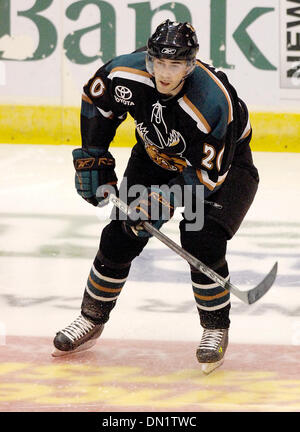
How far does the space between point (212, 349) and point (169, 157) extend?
0.55m

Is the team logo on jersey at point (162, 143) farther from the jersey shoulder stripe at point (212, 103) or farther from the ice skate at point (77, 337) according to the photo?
the ice skate at point (77, 337)

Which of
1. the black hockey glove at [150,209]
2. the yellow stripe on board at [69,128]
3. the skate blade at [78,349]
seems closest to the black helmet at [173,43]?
the black hockey glove at [150,209]

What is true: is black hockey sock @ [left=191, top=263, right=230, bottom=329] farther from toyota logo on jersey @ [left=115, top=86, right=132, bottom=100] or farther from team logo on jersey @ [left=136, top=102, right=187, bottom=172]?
toyota logo on jersey @ [left=115, top=86, right=132, bottom=100]

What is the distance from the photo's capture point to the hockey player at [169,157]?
2.96 meters

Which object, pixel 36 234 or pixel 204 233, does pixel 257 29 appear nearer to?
pixel 36 234

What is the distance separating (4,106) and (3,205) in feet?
5.20

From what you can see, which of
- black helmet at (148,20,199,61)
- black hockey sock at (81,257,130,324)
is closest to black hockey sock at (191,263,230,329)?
black hockey sock at (81,257,130,324)

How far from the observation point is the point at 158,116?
303cm

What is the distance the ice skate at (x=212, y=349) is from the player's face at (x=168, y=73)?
28.5 inches

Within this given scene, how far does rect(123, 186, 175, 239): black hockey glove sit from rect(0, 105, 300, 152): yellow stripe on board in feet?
12.1

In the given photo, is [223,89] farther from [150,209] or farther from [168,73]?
[150,209]

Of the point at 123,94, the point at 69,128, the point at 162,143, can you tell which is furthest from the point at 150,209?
the point at 69,128

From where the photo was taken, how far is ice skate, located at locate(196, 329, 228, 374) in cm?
311

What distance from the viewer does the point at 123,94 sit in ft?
10.1
